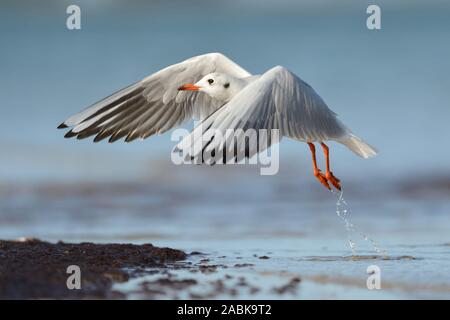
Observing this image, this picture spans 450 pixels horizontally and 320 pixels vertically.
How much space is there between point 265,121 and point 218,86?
1226 millimetres

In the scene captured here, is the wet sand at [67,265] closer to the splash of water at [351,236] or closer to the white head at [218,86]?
the white head at [218,86]

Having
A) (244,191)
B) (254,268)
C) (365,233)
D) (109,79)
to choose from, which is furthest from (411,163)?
(254,268)

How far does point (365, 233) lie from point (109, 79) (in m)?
8.10

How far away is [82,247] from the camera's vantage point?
6777 millimetres

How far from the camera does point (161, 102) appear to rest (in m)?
7.57

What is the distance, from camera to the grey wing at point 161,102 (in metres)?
7.43

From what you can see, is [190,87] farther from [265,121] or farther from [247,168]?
[247,168]

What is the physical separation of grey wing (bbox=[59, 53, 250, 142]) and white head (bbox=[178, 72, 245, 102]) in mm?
344

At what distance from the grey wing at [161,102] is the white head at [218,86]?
34cm

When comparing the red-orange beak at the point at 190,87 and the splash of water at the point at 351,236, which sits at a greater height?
the red-orange beak at the point at 190,87

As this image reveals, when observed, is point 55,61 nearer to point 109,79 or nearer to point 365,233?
point 109,79

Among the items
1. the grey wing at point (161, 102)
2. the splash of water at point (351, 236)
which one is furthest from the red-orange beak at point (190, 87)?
the splash of water at point (351, 236)

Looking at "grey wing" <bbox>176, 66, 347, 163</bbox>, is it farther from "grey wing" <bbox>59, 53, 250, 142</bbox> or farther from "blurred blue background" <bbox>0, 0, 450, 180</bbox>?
"blurred blue background" <bbox>0, 0, 450, 180</bbox>

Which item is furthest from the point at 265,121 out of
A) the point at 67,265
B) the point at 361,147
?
the point at 67,265
